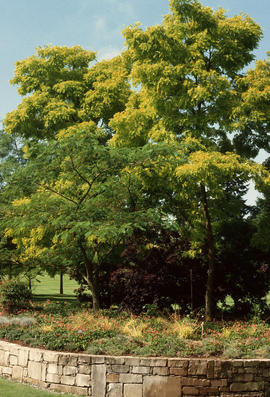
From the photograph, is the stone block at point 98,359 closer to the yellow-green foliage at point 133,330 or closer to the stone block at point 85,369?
the stone block at point 85,369

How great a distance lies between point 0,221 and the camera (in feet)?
38.1

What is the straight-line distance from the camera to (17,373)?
317 inches

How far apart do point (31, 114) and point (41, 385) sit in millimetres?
12293

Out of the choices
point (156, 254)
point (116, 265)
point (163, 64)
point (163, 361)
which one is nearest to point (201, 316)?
point (156, 254)

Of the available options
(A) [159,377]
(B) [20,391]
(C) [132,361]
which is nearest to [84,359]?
(C) [132,361]

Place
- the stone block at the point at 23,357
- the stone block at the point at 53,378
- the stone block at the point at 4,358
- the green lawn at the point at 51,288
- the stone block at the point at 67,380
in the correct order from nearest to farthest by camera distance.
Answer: the stone block at the point at 67,380 < the stone block at the point at 53,378 < the stone block at the point at 23,357 < the stone block at the point at 4,358 < the green lawn at the point at 51,288

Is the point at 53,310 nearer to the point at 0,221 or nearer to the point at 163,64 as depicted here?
the point at 0,221

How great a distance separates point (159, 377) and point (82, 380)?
4.47ft

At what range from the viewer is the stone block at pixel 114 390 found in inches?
277

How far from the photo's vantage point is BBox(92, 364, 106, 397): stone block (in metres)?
7.12

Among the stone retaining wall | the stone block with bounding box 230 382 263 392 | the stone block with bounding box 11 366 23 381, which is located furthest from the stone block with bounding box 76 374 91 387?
the stone block with bounding box 230 382 263 392

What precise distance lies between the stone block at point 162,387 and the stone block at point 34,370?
6.73ft

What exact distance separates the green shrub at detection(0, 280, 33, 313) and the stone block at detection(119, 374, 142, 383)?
5.67 metres

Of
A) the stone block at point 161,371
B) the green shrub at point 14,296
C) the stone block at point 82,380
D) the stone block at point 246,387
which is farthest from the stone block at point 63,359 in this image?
the green shrub at point 14,296
